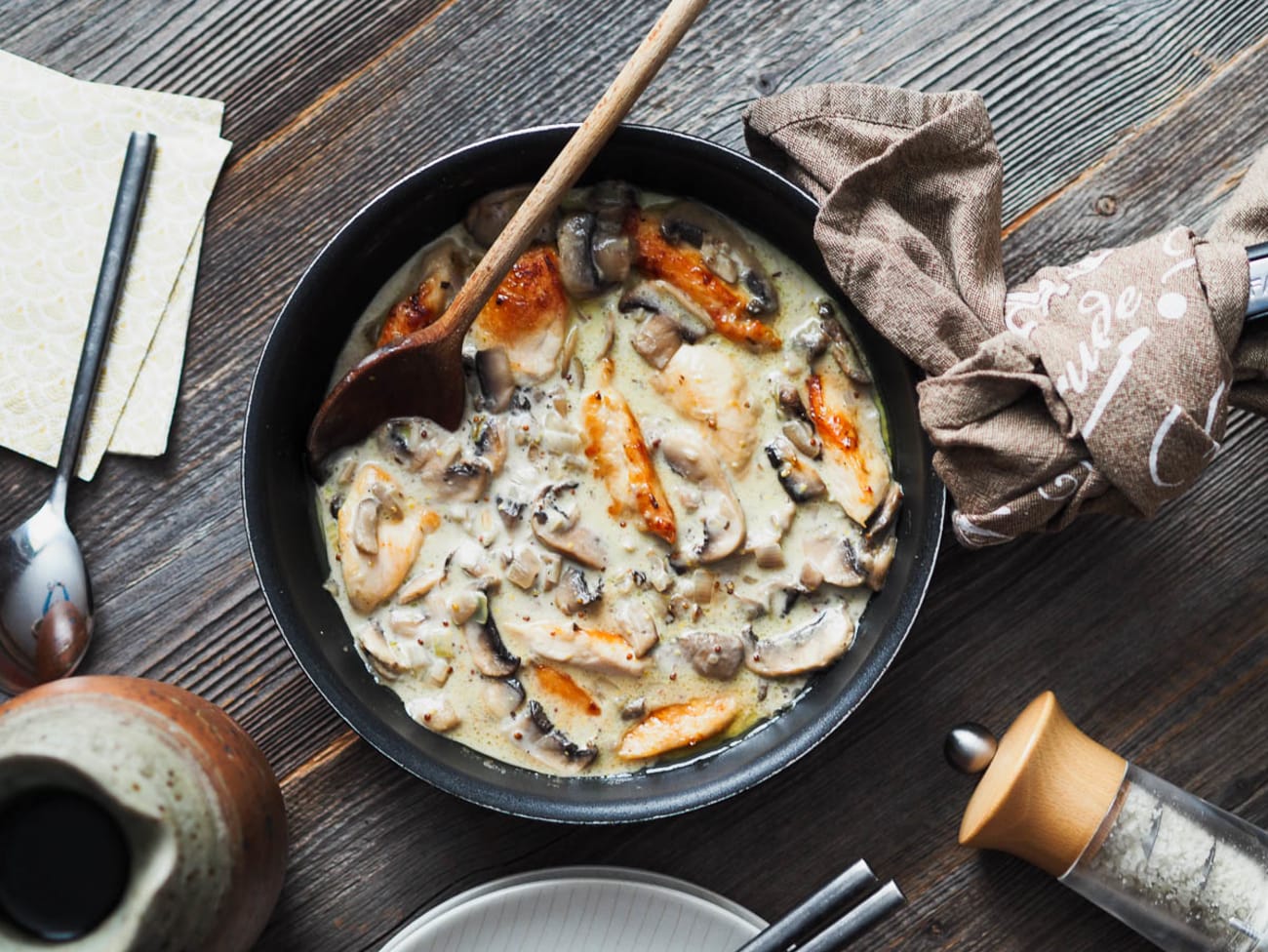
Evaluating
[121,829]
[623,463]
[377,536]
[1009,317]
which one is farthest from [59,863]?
[1009,317]

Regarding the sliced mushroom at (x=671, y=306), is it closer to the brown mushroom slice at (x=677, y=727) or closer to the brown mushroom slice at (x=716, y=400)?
the brown mushroom slice at (x=716, y=400)

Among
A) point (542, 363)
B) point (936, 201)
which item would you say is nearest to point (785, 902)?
point (542, 363)

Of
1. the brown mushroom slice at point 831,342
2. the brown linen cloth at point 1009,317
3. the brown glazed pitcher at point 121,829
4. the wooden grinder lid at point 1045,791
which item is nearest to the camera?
the brown glazed pitcher at point 121,829

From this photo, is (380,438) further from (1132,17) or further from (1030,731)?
(1132,17)

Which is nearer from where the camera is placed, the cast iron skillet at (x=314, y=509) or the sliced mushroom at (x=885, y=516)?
the cast iron skillet at (x=314, y=509)

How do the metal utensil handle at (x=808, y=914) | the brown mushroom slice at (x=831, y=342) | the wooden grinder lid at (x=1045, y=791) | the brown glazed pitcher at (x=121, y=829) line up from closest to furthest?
1. the brown glazed pitcher at (x=121, y=829)
2. the metal utensil handle at (x=808, y=914)
3. the wooden grinder lid at (x=1045, y=791)
4. the brown mushroom slice at (x=831, y=342)

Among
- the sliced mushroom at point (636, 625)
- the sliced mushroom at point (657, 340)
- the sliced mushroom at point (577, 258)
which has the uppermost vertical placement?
the sliced mushroom at point (577, 258)

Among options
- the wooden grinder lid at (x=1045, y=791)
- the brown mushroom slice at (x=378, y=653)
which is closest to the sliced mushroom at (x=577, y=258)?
the brown mushroom slice at (x=378, y=653)
